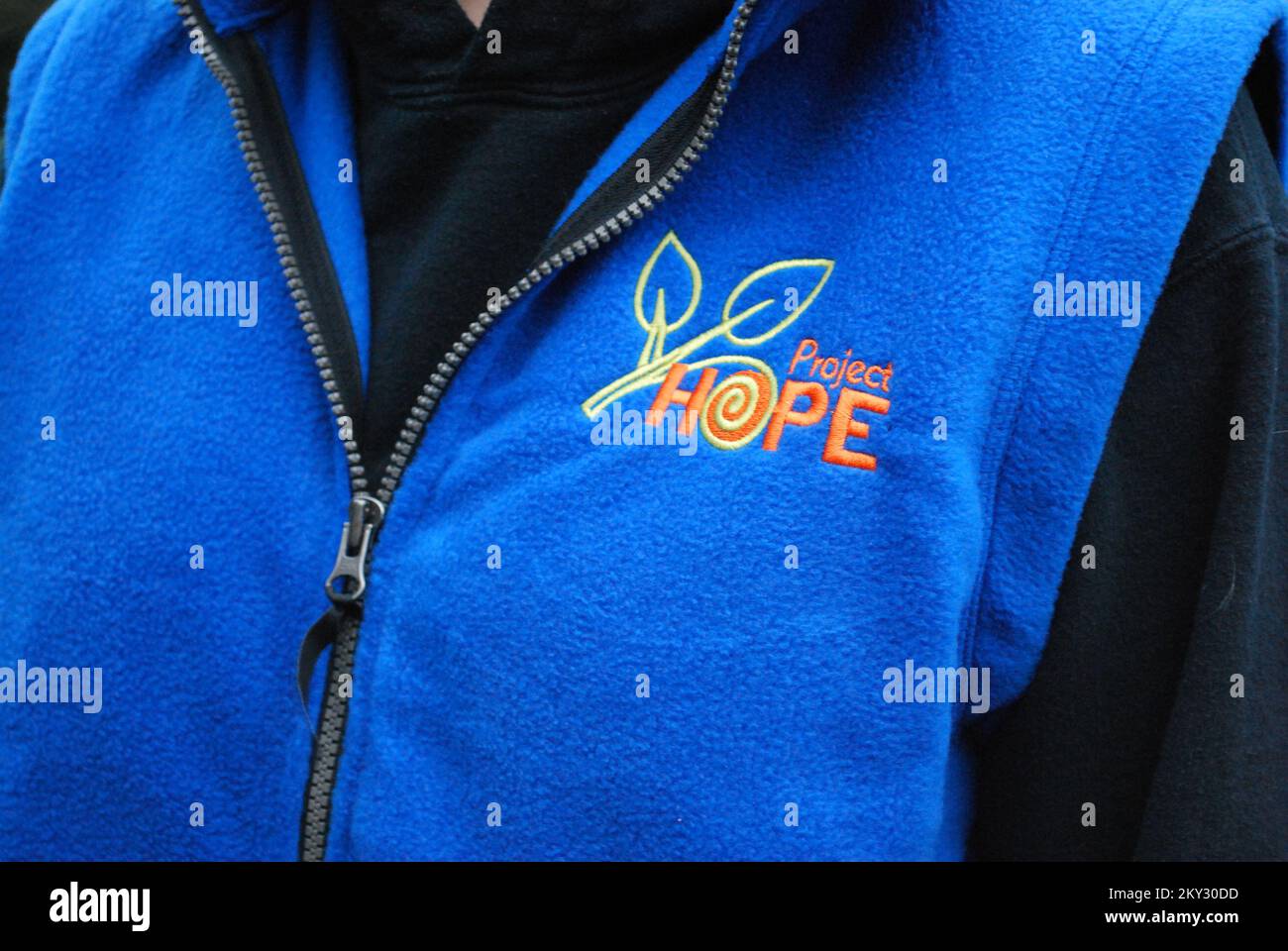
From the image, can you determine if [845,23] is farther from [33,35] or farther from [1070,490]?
[33,35]

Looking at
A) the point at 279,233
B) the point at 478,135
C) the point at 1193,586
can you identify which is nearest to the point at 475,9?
the point at 478,135

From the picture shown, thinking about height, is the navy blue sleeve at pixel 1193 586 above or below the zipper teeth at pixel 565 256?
below

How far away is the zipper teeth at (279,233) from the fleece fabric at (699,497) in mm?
26

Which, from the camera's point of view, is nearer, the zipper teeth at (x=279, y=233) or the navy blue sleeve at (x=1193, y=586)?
the navy blue sleeve at (x=1193, y=586)

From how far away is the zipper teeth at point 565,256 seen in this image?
2.88ft

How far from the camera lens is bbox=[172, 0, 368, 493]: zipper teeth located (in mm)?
951

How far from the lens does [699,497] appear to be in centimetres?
87
